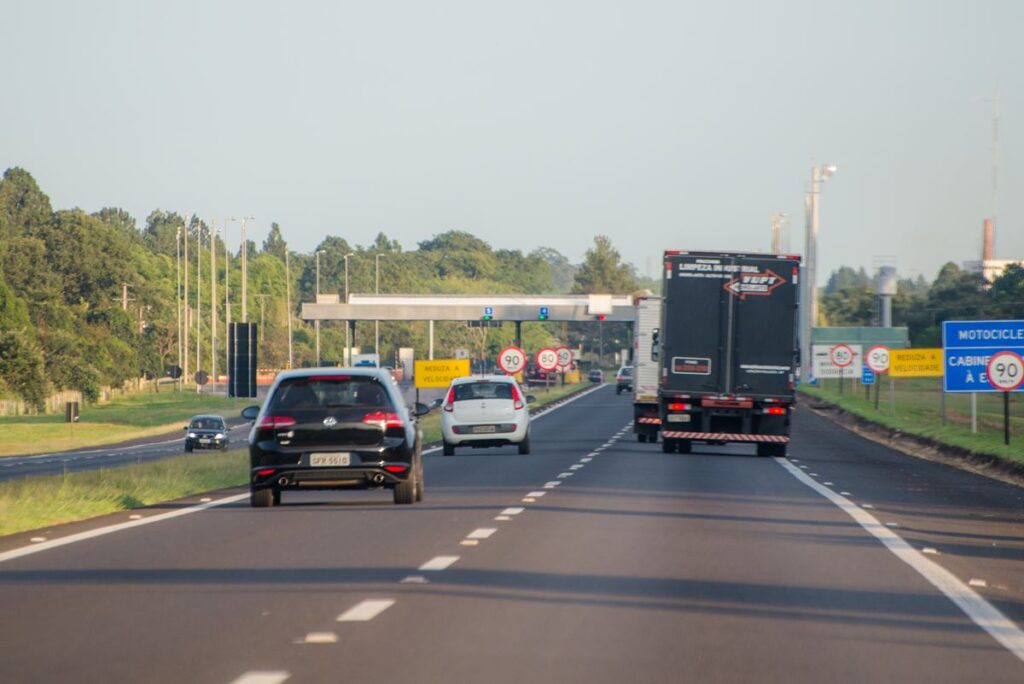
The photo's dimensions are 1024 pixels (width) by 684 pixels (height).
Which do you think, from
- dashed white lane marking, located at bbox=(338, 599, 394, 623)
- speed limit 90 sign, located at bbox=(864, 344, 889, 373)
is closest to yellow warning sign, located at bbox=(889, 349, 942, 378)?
speed limit 90 sign, located at bbox=(864, 344, 889, 373)

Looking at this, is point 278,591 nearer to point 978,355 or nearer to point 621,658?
point 621,658

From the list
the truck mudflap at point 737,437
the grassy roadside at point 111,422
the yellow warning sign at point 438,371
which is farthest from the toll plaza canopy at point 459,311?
the truck mudflap at point 737,437

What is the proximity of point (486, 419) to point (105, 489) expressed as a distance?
13.8 metres

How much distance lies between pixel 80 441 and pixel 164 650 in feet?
232

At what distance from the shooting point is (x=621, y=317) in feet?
329

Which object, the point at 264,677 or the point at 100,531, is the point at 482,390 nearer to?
the point at 100,531

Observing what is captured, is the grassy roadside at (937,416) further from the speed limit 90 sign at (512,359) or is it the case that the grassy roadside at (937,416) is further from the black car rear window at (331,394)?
the black car rear window at (331,394)

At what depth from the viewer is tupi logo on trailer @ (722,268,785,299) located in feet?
109

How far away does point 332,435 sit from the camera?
1897 centimetres

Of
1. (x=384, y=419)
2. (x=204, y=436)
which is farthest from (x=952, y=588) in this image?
(x=204, y=436)

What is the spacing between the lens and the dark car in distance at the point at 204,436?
198ft

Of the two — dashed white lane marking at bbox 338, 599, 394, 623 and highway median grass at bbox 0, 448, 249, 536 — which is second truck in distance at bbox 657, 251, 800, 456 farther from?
dashed white lane marking at bbox 338, 599, 394, 623

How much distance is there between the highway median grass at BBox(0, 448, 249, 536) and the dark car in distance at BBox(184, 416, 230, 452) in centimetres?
3059

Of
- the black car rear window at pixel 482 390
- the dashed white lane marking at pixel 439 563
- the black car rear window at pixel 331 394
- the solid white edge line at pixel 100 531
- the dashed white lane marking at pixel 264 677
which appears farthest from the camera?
the black car rear window at pixel 482 390
